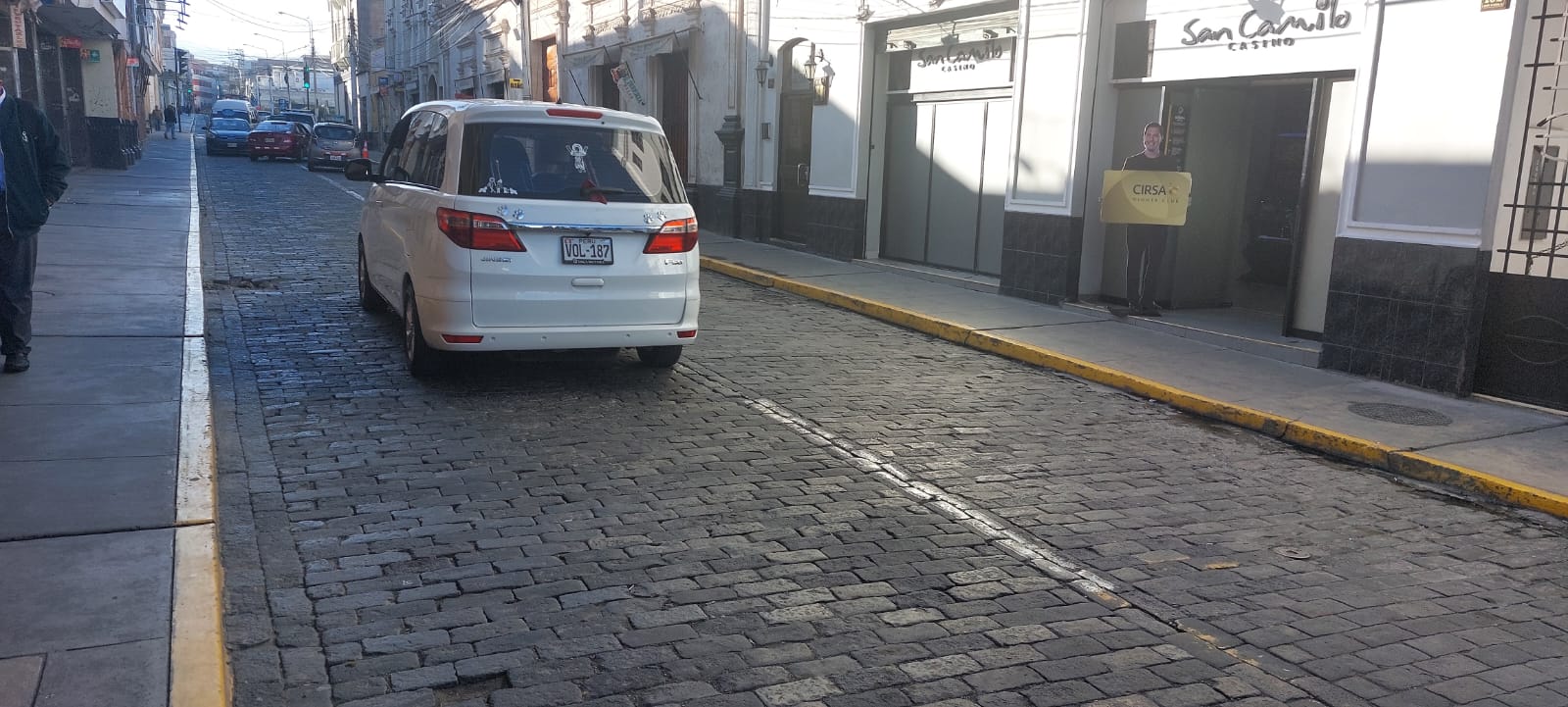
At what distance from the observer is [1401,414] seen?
7.68 m

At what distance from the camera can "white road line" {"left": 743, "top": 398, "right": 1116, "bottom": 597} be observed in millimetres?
4744

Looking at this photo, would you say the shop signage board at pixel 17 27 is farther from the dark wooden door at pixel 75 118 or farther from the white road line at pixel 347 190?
the white road line at pixel 347 190

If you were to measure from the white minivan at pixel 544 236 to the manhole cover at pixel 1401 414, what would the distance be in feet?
15.0

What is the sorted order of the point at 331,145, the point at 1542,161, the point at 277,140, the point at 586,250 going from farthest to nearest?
the point at 277,140 < the point at 331,145 < the point at 1542,161 < the point at 586,250

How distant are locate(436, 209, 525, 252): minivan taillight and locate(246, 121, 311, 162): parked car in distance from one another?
3443 centimetres

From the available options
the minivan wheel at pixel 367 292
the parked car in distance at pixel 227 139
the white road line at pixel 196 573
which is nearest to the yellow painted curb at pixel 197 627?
the white road line at pixel 196 573

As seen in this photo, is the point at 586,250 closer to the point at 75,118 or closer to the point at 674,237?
the point at 674,237

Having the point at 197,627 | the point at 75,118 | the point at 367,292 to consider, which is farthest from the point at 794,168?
the point at 75,118

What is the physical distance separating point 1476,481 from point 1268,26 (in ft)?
16.4

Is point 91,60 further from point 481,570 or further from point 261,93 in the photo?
point 261,93

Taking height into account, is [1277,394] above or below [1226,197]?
below

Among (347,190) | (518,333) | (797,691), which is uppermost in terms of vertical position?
(347,190)

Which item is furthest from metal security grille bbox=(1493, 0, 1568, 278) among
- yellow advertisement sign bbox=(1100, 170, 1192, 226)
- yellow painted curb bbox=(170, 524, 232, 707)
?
yellow painted curb bbox=(170, 524, 232, 707)

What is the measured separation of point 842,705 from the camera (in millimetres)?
3562
